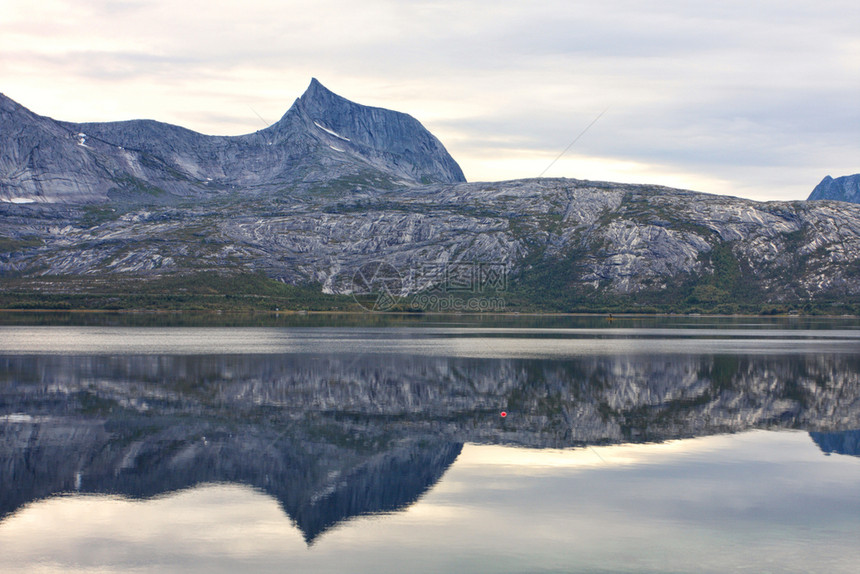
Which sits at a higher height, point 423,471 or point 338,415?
point 423,471

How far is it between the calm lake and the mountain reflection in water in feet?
0.73

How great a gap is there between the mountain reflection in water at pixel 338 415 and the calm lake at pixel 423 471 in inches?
8.7

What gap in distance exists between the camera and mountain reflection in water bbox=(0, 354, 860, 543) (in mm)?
33281

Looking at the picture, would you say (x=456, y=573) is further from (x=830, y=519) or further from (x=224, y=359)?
(x=224, y=359)

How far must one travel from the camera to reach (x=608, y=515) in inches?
1121

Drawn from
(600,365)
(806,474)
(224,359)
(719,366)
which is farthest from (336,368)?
(806,474)

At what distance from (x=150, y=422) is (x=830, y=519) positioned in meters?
36.1

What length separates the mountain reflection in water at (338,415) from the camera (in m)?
33.3

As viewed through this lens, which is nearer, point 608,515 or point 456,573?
point 456,573

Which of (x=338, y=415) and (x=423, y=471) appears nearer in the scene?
(x=423, y=471)

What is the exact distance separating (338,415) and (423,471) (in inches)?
613

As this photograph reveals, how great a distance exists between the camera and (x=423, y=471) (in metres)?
35.0

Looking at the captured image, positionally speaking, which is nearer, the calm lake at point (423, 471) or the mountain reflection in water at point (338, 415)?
the calm lake at point (423, 471)

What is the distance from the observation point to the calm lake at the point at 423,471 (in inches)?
963
